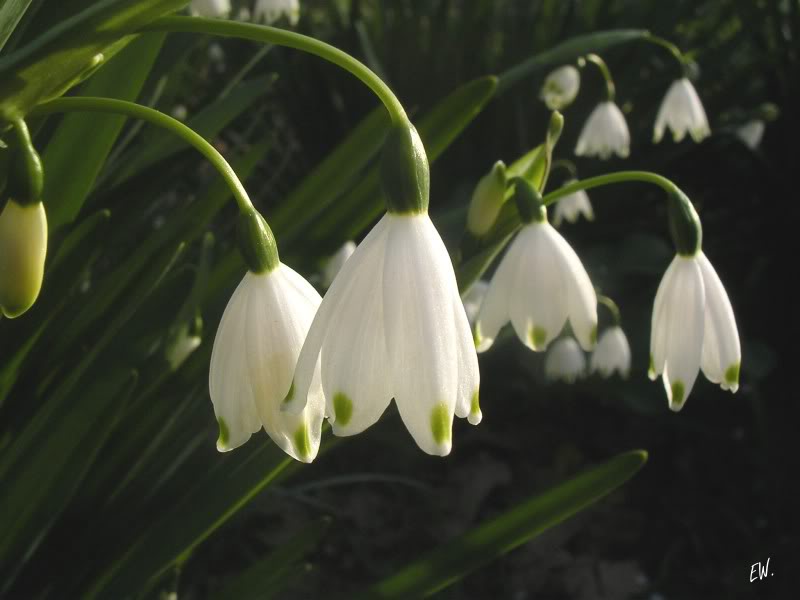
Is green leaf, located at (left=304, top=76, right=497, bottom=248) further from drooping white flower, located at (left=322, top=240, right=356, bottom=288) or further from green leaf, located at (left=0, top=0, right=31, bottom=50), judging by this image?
green leaf, located at (left=0, top=0, right=31, bottom=50)

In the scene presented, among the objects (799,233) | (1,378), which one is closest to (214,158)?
(1,378)

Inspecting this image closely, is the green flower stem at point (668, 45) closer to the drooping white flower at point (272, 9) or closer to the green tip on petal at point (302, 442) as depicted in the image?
the drooping white flower at point (272, 9)

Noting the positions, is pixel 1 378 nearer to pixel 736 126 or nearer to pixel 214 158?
pixel 214 158

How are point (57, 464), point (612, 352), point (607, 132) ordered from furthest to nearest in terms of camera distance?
point (607, 132) < point (612, 352) < point (57, 464)

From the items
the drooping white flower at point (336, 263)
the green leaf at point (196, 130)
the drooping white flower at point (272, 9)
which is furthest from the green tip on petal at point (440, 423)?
the drooping white flower at point (272, 9)

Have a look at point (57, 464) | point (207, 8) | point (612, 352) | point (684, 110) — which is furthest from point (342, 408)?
point (684, 110)

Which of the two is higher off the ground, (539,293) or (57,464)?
(539,293)

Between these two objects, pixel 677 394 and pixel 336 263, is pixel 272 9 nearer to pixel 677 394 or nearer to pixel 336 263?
pixel 336 263
